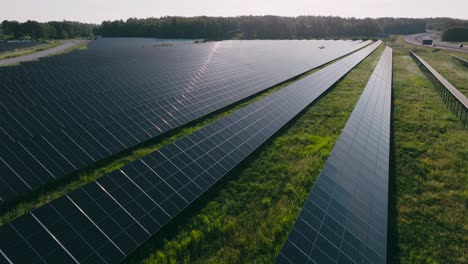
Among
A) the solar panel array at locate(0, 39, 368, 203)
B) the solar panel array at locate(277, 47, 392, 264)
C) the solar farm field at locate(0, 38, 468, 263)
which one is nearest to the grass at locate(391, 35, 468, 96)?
the solar farm field at locate(0, 38, 468, 263)

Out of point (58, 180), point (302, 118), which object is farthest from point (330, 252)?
point (302, 118)

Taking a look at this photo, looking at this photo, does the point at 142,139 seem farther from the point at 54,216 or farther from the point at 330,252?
the point at 330,252

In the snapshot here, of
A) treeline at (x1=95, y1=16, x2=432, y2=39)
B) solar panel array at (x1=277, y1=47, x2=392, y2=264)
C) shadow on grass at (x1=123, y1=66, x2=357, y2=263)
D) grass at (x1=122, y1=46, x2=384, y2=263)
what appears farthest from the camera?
treeline at (x1=95, y1=16, x2=432, y2=39)

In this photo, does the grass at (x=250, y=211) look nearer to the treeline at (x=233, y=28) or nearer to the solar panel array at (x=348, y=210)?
the solar panel array at (x=348, y=210)

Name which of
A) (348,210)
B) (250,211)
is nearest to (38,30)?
(250,211)

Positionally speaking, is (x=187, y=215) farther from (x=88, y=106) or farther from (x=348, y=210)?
(x=88, y=106)

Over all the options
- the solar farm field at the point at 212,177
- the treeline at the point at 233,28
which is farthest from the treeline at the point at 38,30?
the solar farm field at the point at 212,177

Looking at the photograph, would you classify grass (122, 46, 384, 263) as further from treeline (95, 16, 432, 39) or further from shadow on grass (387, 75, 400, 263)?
treeline (95, 16, 432, 39)
